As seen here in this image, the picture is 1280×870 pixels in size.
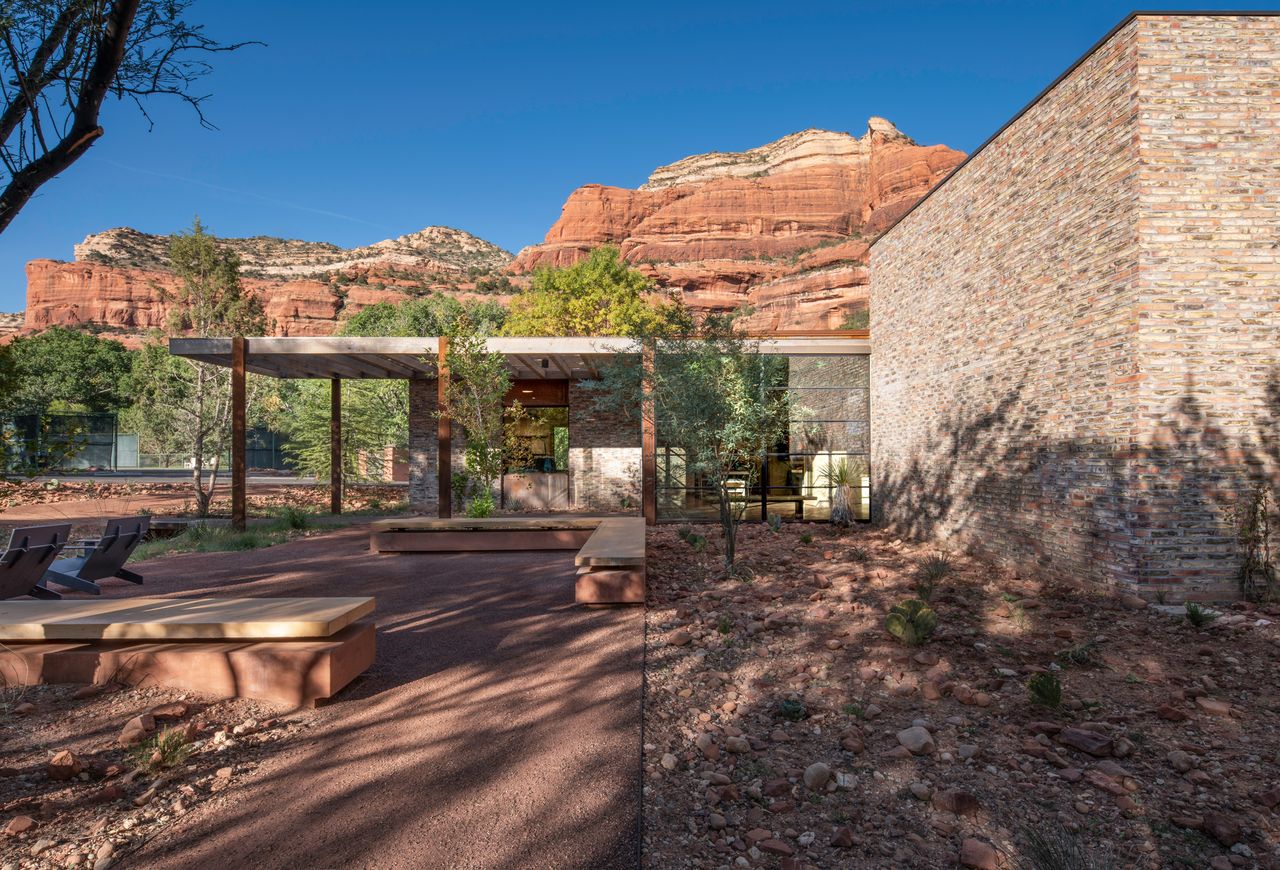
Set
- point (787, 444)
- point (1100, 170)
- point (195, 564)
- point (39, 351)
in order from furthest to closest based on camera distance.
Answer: point (39, 351) → point (787, 444) → point (195, 564) → point (1100, 170)

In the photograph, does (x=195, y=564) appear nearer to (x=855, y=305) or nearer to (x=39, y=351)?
(x=39, y=351)

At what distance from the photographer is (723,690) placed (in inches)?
149

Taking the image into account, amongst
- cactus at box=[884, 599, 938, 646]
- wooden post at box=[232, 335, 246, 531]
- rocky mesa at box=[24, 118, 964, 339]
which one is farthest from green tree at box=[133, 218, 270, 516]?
rocky mesa at box=[24, 118, 964, 339]

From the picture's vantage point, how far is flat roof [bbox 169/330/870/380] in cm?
1065

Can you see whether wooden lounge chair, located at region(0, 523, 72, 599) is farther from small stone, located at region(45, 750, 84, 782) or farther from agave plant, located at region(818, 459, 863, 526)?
agave plant, located at region(818, 459, 863, 526)

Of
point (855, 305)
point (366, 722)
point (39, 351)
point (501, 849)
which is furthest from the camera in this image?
point (855, 305)

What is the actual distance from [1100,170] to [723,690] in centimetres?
591

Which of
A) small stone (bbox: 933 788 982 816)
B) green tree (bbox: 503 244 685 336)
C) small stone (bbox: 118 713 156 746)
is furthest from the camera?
green tree (bbox: 503 244 685 336)

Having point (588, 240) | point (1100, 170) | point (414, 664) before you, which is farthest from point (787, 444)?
point (588, 240)

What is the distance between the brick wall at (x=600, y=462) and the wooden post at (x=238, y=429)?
6.09 meters

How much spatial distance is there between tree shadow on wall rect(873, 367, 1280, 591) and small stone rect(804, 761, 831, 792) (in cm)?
438

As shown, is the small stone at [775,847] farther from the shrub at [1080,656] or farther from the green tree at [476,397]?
the green tree at [476,397]

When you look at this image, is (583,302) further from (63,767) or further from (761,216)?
(761,216)

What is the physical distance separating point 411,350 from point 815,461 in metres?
7.77
